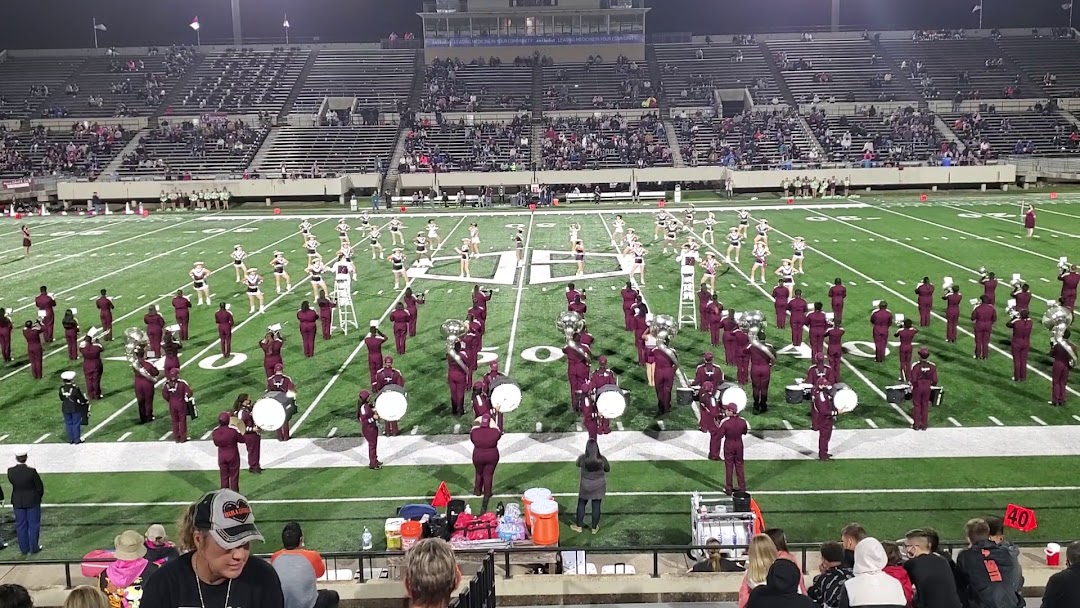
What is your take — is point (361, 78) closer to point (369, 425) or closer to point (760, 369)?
point (760, 369)

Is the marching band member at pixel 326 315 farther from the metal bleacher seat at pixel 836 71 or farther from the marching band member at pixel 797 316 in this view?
the metal bleacher seat at pixel 836 71

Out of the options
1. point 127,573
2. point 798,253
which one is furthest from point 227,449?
point 798,253

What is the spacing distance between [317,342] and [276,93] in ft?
154

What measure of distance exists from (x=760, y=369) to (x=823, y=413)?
1994mm

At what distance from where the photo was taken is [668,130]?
53.0m

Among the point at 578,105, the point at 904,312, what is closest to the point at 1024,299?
the point at 904,312

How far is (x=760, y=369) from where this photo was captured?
1197 centimetres

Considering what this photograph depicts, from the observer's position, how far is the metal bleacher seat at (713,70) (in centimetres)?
5813

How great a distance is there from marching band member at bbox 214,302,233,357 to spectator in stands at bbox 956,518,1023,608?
12.9 meters

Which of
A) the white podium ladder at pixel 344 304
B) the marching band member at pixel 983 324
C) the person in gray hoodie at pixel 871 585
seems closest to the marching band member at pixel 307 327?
the white podium ladder at pixel 344 304

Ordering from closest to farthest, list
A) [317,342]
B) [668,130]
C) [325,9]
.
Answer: [317,342], [668,130], [325,9]

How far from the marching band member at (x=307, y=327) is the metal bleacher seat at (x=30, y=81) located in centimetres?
5151

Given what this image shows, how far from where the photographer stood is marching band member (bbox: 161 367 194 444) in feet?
36.9

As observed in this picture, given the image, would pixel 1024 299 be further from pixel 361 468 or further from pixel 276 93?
pixel 276 93
